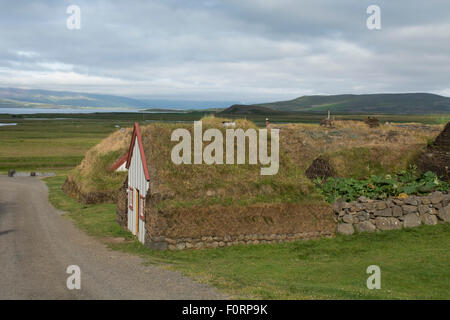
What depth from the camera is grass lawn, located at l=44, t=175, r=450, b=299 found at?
12617mm

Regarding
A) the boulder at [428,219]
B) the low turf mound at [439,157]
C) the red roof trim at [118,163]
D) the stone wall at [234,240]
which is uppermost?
the low turf mound at [439,157]

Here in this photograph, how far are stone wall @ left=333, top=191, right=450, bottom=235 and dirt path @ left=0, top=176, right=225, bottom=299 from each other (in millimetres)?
10464

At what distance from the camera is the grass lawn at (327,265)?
1262 cm

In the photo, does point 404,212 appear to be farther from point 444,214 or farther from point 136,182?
point 136,182

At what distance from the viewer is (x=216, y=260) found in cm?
1822

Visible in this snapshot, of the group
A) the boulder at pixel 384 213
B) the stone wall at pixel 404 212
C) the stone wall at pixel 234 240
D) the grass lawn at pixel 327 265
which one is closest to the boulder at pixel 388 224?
the stone wall at pixel 404 212

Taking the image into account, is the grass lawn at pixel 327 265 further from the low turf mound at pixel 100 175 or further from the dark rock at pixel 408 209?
the low turf mound at pixel 100 175

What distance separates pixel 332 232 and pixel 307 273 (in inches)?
241

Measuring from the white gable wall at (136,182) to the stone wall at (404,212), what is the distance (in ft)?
34.3

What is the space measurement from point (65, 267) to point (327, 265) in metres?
9.84
